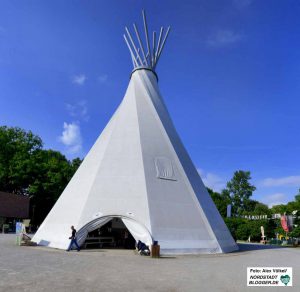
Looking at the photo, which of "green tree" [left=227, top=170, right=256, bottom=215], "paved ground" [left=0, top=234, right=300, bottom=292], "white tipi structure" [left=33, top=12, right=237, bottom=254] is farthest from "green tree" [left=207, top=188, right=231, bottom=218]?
"paved ground" [left=0, top=234, right=300, bottom=292]

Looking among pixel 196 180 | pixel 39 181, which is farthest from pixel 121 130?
pixel 39 181

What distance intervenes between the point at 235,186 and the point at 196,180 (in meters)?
63.7

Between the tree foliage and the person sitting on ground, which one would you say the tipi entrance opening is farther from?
the tree foliage

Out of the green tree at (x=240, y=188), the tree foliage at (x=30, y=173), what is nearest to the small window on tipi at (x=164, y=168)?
the tree foliage at (x=30, y=173)

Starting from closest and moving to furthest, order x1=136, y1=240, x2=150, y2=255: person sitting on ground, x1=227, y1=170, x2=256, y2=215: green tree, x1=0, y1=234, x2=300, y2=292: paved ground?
x1=0, y1=234, x2=300, y2=292: paved ground → x1=136, y1=240, x2=150, y2=255: person sitting on ground → x1=227, y1=170, x2=256, y2=215: green tree

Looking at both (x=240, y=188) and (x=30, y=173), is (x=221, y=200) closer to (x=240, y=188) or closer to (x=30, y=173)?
(x=240, y=188)

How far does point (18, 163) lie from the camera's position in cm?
4328

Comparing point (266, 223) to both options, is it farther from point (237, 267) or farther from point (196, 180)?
→ point (237, 267)

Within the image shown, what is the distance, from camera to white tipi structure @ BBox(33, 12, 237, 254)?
49.4ft

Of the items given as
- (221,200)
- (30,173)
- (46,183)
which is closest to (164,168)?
(46,183)

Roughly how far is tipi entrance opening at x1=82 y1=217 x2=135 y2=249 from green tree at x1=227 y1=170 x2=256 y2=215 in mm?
61525

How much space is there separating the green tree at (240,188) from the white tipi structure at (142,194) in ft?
202

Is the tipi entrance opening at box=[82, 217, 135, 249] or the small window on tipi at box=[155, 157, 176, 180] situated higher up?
the small window on tipi at box=[155, 157, 176, 180]

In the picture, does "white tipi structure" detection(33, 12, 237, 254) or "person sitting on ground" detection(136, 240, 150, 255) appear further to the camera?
"white tipi structure" detection(33, 12, 237, 254)
